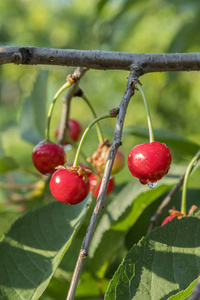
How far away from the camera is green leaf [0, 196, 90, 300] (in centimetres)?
93

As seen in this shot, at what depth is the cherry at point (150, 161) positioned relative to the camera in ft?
2.75

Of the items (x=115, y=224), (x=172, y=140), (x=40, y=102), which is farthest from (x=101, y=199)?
(x=40, y=102)

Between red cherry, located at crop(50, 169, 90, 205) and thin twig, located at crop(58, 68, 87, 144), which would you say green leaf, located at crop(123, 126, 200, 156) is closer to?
thin twig, located at crop(58, 68, 87, 144)

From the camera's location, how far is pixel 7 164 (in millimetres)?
1600

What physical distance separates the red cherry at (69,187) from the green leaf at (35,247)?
0.08m

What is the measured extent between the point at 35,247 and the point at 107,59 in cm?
46

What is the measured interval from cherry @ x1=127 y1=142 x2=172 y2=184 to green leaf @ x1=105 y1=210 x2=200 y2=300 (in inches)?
4.0

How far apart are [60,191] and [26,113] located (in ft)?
3.56

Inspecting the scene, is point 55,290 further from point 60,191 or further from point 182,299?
point 182,299

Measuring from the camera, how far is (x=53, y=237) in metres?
1.02

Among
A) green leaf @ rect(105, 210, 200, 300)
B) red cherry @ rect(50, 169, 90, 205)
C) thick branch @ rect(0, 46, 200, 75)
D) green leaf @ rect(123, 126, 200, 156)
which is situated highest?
green leaf @ rect(123, 126, 200, 156)

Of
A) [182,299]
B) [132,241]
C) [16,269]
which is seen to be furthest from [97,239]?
[182,299]

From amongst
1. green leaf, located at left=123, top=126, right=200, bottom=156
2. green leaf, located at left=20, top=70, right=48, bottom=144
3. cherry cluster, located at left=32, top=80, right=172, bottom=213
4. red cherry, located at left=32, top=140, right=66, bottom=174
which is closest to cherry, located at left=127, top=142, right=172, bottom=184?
cherry cluster, located at left=32, top=80, right=172, bottom=213

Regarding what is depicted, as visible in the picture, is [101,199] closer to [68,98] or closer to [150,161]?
[150,161]
